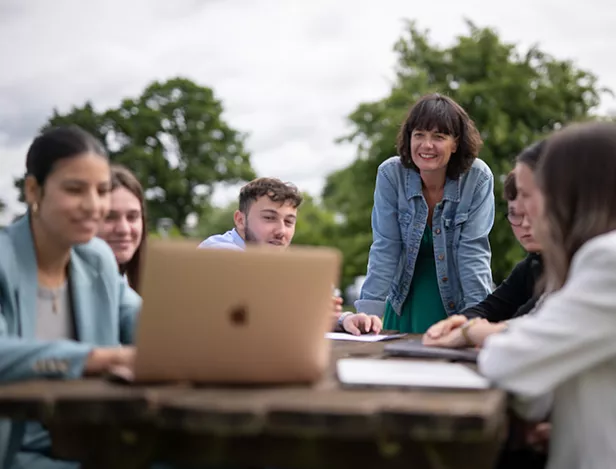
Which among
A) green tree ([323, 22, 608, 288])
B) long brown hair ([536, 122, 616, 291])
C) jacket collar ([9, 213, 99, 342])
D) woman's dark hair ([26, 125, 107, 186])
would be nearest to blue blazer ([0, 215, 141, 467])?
jacket collar ([9, 213, 99, 342])

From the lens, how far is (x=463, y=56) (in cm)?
1886

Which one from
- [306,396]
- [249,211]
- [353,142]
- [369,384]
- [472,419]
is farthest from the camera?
[353,142]

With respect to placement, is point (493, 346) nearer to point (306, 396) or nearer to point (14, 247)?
point (306, 396)

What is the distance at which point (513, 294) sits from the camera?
331 centimetres

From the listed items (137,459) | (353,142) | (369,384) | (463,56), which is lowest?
(137,459)

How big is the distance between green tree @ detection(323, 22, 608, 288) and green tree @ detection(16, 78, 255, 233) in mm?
9890

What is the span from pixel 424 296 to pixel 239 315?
2722 mm

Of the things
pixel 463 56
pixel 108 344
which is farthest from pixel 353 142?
pixel 108 344

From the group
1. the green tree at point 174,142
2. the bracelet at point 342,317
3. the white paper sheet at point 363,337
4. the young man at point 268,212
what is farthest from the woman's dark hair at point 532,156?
the green tree at point 174,142

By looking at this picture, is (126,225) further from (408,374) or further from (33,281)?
(408,374)

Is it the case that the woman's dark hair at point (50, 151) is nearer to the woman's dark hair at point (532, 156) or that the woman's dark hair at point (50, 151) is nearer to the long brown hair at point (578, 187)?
the long brown hair at point (578, 187)

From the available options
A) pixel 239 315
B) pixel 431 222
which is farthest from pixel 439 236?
pixel 239 315

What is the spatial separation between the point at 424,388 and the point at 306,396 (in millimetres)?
265

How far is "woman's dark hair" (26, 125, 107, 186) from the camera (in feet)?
6.86
